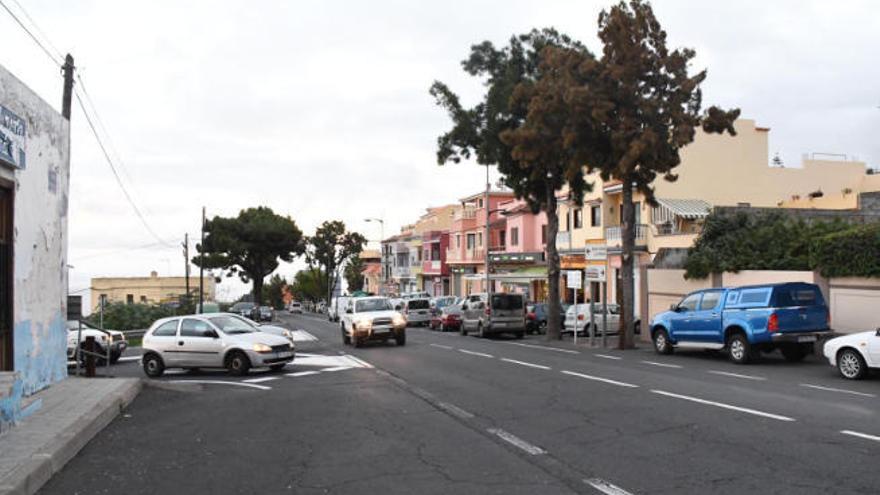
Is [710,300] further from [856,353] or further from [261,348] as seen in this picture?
[261,348]

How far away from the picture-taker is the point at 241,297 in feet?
388

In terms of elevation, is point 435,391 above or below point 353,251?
below

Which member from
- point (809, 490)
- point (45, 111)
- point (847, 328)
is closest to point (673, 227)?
point (847, 328)

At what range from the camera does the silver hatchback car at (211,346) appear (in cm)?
1792

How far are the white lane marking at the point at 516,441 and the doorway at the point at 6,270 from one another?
791cm

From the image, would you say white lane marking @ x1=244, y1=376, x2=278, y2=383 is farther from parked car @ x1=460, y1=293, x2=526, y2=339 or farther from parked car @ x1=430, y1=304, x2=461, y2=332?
parked car @ x1=430, y1=304, x2=461, y2=332

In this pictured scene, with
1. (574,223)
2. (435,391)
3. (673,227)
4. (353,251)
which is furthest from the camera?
(353,251)

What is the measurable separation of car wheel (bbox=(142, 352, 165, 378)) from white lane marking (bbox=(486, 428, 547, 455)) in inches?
461

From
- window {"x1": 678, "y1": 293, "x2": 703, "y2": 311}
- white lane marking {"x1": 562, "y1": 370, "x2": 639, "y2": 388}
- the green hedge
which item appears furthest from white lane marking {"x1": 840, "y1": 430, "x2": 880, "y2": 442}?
the green hedge

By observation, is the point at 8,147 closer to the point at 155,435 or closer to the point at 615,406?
the point at 155,435

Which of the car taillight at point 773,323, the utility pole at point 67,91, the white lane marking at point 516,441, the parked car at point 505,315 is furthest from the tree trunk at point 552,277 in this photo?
the white lane marking at point 516,441

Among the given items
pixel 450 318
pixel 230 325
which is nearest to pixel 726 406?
pixel 230 325

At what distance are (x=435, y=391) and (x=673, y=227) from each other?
26.2 metres

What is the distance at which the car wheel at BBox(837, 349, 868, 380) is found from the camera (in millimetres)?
14650
